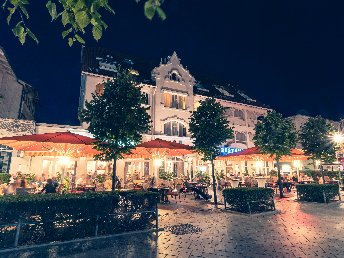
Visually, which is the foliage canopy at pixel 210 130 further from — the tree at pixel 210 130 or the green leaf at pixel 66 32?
the green leaf at pixel 66 32

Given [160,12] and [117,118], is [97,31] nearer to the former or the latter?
[160,12]

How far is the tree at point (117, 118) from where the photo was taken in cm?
1038

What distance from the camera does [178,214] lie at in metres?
10.2

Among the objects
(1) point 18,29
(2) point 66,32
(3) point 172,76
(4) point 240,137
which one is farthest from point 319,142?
(1) point 18,29

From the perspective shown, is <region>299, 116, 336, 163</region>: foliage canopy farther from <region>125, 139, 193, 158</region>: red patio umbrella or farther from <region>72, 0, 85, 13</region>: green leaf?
<region>72, 0, 85, 13</region>: green leaf

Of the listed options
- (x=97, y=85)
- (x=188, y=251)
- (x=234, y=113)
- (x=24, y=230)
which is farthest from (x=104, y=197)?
(x=234, y=113)

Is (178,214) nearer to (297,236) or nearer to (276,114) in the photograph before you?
(297,236)

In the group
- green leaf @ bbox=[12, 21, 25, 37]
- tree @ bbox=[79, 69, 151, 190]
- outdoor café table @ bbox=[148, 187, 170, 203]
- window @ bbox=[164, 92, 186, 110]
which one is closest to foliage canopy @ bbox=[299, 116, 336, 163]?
window @ bbox=[164, 92, 186, 110]

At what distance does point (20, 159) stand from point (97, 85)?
904 cm

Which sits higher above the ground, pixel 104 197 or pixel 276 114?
pixel 276 114

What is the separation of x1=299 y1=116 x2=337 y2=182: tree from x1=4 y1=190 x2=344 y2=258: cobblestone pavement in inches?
425

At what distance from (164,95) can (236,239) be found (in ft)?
67.6

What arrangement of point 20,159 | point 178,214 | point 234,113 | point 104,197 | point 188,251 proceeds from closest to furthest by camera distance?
1. point 188,251
2. point 104,197
3. point 178,214
4. point 20,159
5. point 234,113

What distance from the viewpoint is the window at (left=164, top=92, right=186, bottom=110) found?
25.8 m
